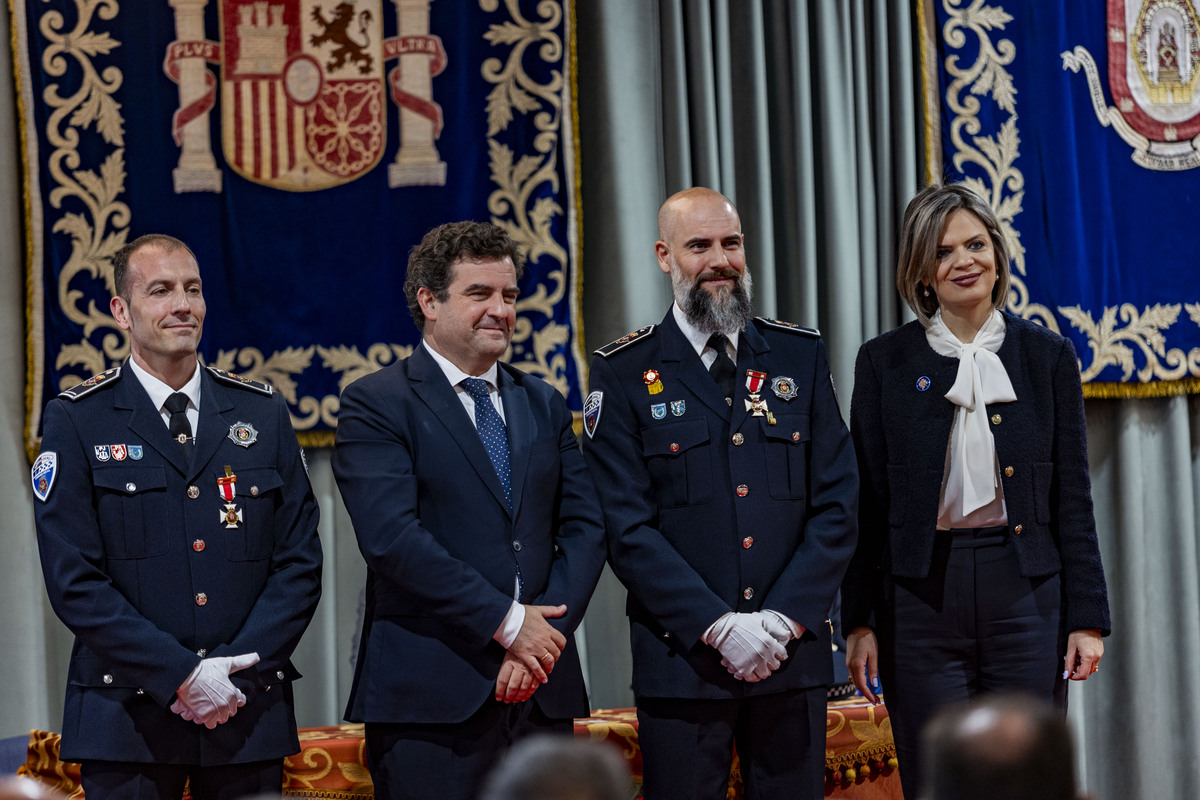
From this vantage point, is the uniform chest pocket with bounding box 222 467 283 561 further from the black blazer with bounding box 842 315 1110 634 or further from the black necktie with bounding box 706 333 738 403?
the black blazer with bounding box 842 315 1110 634

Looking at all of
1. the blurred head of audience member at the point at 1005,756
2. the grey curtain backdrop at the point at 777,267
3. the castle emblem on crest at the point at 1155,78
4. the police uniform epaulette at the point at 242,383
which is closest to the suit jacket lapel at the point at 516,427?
the police uniform epaulette at the point at 242,383

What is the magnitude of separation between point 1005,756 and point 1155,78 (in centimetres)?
398

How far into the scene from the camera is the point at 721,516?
273 centimetres

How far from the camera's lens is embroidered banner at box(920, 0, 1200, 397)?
4.16m

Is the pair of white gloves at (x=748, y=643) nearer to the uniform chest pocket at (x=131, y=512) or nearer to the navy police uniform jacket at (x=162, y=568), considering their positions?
the navy police uniform jacket at (x=162, y=568)

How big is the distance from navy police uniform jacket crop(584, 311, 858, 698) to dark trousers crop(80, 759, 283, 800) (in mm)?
828

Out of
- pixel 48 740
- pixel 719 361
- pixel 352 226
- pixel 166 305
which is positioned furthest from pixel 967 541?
pixel 48 740

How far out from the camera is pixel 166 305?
8.82 feet

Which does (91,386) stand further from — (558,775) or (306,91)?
(558,775)

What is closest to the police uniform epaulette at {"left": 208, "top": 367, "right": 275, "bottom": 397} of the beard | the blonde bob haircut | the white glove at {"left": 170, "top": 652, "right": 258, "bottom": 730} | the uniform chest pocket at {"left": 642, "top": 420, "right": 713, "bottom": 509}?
the white glove at {"left": 170, "top": 652, "right": 258, "bottom": 730}

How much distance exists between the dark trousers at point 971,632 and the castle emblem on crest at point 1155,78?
7.03 ft

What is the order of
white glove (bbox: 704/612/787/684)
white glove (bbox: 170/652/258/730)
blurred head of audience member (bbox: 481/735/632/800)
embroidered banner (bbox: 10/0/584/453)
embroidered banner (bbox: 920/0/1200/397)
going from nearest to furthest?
1. blurred head of audience member (bbox: 481/735/632/800)
2. white glove (bbox: 170/652/258/730)
3. white glove (bbox: 704/612/787/684)
4. embroidered banner (bbox: 10/0/584/453)
5. embroidered banner (bbox: 920/0/1200/397)

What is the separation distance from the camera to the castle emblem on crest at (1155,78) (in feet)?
13.9

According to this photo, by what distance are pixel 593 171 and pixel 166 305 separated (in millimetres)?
1758
